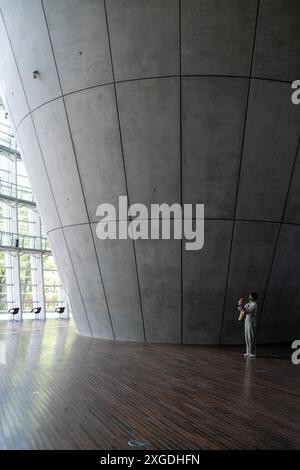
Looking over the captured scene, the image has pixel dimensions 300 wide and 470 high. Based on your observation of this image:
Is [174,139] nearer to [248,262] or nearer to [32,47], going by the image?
[248,262]

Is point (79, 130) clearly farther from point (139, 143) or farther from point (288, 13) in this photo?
point (288, 13)

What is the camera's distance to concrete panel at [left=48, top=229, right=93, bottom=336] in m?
14.4

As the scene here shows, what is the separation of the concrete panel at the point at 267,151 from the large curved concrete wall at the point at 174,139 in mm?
31

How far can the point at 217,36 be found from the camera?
11047 millimetres

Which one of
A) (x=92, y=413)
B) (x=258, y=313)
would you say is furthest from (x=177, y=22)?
(x=92, y=413)

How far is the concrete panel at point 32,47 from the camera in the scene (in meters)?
12.3

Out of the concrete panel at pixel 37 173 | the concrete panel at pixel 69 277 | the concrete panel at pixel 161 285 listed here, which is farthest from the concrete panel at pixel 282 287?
the concrete panel at pixel 37 173

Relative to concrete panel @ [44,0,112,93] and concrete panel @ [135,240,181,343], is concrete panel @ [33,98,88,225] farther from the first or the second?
concrete panel @ [135,240,181,343]

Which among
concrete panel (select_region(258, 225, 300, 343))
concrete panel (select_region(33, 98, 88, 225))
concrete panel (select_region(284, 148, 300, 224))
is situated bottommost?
concrete panel (select_region(258, 225, 300, 343))

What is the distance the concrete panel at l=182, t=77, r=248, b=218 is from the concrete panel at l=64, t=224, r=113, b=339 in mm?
3645

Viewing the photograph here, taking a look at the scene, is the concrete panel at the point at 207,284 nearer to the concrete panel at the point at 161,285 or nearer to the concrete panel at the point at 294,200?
the concrete panel at the point at 161,285

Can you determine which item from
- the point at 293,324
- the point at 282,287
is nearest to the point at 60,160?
the point at 282,287

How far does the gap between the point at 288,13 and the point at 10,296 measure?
73.0 ft

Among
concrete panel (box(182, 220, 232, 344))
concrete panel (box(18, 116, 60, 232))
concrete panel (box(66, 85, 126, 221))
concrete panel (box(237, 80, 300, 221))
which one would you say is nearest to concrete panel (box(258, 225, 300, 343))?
concrete panel (box(237, 80, 300, 221))
